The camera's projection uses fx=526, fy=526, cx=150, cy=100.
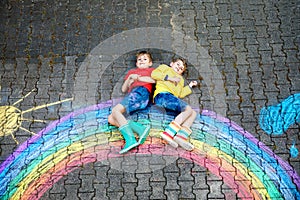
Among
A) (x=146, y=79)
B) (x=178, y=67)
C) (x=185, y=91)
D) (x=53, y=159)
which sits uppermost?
(x=178, y=67)

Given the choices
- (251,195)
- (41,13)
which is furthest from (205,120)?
(41,13)

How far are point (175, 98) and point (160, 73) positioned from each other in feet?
1.26

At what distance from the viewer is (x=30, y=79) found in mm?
6707

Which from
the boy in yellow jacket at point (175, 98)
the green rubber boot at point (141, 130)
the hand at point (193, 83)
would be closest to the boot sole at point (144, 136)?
the green rubber boot at point (141, 130)

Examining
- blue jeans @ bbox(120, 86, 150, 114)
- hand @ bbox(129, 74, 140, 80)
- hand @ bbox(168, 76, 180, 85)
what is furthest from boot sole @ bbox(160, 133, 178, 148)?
hand @ bbox(129, 74, 140, 80)

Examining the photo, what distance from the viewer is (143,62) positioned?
665cm

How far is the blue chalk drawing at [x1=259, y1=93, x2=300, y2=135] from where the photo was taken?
6246 mm

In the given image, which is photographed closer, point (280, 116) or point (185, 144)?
point (185, 144)

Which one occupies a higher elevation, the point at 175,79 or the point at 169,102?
the point at 175,79

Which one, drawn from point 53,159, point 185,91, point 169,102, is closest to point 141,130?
point 169,102

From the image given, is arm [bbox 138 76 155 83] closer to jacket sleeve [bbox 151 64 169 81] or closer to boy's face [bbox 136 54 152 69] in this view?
jacket sleeve [bbox 151 64 169 81]

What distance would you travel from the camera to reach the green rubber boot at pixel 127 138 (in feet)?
19.7

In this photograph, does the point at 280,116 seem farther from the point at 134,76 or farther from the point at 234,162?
the point at 134,76

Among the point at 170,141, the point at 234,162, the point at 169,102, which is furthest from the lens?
the point at 169,102
